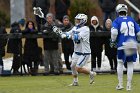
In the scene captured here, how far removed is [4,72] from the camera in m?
24.4

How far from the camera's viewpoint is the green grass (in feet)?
58.1

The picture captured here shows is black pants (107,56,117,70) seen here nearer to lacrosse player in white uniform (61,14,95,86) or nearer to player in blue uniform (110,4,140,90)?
lacrosse player in white uniform (61,14,95,86)

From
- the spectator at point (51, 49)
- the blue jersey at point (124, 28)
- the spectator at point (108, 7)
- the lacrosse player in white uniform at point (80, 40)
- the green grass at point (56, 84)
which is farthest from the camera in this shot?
the spectator at point (108, 7)

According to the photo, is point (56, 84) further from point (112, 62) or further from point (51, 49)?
point (112, 62)

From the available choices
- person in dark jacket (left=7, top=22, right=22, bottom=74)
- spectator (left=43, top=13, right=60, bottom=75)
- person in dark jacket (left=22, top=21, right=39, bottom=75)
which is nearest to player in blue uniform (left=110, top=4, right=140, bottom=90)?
spectator (left=43, top=13, right=60, bottom=75)

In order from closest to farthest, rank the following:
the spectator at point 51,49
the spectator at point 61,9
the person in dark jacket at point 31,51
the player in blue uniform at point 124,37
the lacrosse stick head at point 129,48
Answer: the lacrosse stick head at point 129,48, the player in blue uniform at point 124,37, the spectator at point 51,49, the person in dark jacket at point 31,51, the spectator at point 61,9

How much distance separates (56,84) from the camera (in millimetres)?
20062

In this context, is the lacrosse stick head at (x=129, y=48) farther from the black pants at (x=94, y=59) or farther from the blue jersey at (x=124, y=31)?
the black pants at (x=94, y=59)

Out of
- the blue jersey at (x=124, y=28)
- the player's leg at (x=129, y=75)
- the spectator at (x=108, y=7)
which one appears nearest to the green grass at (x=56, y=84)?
the player's leg at (x=129, y=75)

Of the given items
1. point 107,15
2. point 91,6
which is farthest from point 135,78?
point 91,6

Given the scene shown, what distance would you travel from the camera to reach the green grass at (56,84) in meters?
17.7

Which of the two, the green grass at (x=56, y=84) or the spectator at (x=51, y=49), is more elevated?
the spectator at (x=51, y=49)

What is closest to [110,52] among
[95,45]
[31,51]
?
[95,45]

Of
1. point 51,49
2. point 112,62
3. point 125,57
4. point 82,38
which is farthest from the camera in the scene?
point 112,62
